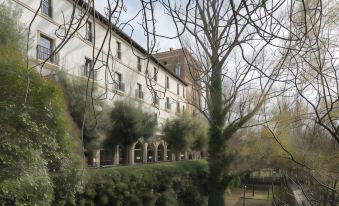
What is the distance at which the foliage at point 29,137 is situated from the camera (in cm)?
561

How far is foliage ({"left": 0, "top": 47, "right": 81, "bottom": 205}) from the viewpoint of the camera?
5609mm

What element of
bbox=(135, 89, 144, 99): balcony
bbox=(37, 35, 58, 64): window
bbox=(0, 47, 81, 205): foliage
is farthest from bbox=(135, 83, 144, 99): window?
bbox=(0, 47, 81, 205): foliage

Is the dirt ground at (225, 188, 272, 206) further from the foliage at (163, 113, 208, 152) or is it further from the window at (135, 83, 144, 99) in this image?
the window at (135, 83, 144, 99)

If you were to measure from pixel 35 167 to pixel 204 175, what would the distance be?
13580 mm

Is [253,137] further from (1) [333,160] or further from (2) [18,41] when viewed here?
(2) [18,41]

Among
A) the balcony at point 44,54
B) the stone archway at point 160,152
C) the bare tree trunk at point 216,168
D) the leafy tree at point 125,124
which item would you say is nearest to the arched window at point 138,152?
the stone archway at point 160,152

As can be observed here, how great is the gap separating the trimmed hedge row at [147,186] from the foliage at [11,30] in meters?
4.15

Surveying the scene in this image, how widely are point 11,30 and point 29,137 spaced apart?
4616 mm

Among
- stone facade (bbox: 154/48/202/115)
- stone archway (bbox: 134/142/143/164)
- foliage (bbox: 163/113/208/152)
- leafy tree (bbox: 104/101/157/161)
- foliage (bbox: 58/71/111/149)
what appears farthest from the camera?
stone archway (bbox: 134/142/143/164)

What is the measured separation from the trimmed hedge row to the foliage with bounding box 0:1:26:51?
4148 mm

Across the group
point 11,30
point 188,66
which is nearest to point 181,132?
point 11,30

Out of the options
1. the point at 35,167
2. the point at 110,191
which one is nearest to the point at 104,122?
the point at 110,191

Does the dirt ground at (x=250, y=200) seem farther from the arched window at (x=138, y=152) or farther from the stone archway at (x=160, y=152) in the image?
the stone archway at (x=160, y=152)

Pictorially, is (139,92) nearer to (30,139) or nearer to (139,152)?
(139,152)
